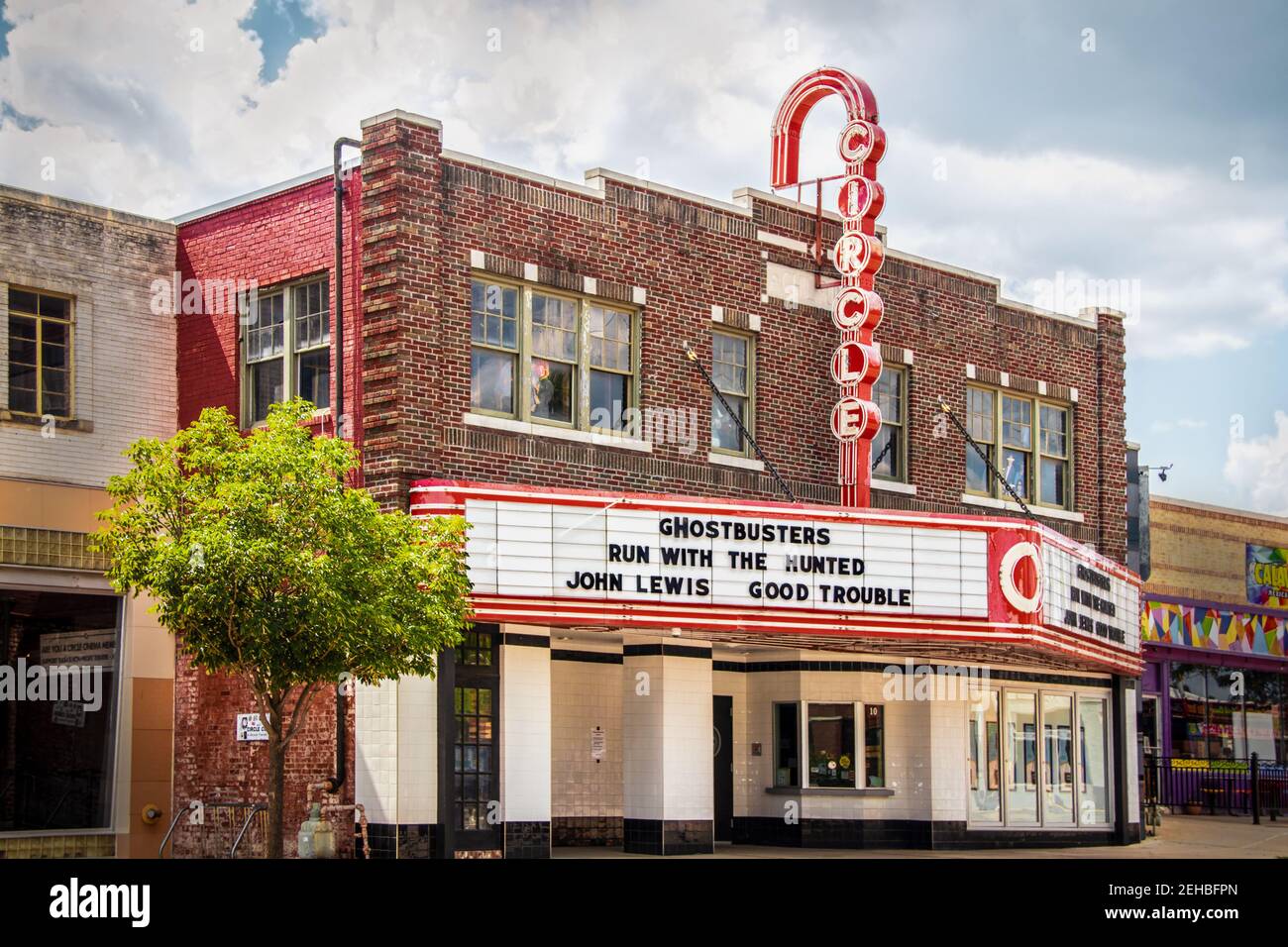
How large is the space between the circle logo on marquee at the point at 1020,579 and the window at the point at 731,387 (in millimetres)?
4089

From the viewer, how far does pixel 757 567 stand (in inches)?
919

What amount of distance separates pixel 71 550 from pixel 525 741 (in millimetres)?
6630

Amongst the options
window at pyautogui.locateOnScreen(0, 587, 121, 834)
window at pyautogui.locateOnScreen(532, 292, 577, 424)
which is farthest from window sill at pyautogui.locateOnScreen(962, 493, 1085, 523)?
window at pyautogui.locateOnScreen(0, 587, 121, 834)

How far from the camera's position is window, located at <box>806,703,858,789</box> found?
87.9ft

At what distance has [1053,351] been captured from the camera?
103 ft

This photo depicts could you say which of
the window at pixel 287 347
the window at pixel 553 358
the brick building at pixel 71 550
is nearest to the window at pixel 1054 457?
the window at pixel 553 358

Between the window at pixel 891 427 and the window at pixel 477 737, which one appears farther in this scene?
the window at pixel 891 427

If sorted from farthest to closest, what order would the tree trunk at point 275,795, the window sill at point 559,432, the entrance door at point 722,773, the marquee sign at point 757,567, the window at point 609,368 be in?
the entrance door at point 722,773 → the window at point 609,368 → the window sill at point 559,432 → the marquee sign at point 757,567 → the tree trunk at point 275,795

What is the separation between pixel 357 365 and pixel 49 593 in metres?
5.34

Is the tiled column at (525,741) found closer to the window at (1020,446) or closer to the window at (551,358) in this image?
the window at (551,358)

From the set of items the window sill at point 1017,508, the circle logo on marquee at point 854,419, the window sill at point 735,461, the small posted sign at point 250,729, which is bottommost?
the small posted sign at point 250,729

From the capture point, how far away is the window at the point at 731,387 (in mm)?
25766
